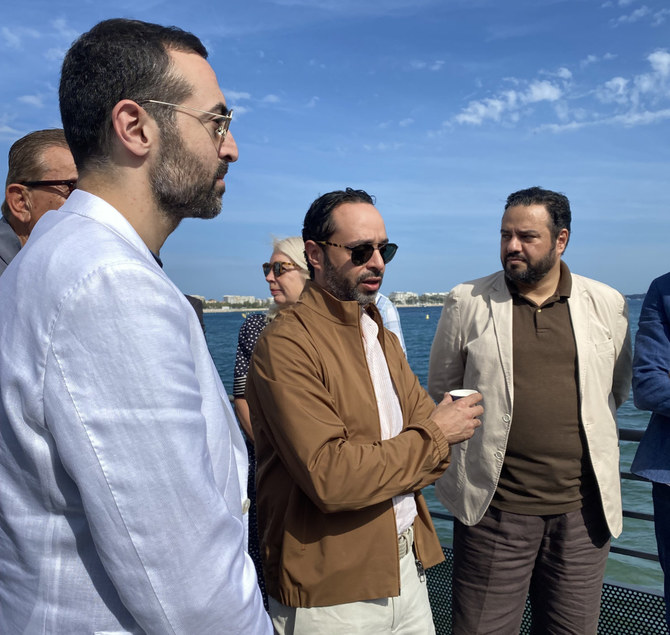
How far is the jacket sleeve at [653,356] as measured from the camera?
9.00 feet

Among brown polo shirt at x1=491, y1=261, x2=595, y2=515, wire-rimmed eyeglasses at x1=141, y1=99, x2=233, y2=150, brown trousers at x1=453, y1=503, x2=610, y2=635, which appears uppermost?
wire-rimmed eyeglasses at x1=141, y1=99, x2=233, y2=150

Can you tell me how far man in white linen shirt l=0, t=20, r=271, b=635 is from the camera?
982mm

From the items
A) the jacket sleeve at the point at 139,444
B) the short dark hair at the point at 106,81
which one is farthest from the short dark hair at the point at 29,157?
the jacket sleeve at the point at 139,444

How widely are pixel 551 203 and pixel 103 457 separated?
3.02 metres

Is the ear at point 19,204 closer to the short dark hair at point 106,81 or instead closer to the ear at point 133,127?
the short dark hair at point 106,81

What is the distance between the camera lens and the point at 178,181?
127 cm

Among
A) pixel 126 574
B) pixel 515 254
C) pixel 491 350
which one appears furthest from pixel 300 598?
pixel 515 254

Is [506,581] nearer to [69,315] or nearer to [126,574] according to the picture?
[126,574]

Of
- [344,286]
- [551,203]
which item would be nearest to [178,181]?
[344,286]

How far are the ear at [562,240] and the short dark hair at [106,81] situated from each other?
8.57 ft

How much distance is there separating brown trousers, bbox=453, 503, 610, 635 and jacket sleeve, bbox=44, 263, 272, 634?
226 cm

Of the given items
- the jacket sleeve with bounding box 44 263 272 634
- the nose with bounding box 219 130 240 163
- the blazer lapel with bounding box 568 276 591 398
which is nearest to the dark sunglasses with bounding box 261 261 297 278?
the blazer lapel with bounding box 568 276 591 398

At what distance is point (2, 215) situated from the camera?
2.79m

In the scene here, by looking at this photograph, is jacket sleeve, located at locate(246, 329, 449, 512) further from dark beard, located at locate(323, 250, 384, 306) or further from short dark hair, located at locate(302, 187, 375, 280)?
short dark hair, located at locate(302, 187, 375, 280)
